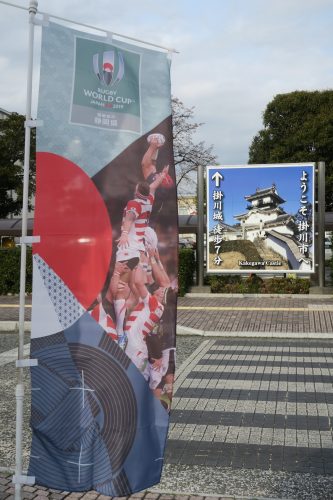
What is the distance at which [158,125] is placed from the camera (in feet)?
10.2

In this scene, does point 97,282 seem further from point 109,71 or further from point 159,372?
point 109,71

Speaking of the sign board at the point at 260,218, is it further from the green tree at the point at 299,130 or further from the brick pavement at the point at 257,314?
the green tree at the point at 299,130

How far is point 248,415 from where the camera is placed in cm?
680

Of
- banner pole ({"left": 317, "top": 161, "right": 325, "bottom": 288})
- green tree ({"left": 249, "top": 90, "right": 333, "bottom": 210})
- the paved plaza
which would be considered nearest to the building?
banner pole ({"left": 317, "top": 161, "right": 325, "bottom": 288})

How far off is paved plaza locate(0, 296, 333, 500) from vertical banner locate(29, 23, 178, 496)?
1.77m

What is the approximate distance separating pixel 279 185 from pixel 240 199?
4.44ft

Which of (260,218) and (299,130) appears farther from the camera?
(299,130)

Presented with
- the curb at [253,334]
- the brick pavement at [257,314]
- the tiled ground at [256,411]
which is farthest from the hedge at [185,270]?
the tiled ground at [256,411]

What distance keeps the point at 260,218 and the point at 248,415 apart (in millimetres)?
13022

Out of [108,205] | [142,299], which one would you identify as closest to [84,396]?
[142,299]

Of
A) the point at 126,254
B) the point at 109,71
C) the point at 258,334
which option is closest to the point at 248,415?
the point at 126,254

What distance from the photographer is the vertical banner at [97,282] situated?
301cm

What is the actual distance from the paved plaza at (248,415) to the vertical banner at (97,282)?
177cm

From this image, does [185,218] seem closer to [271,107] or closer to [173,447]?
[173,447]
